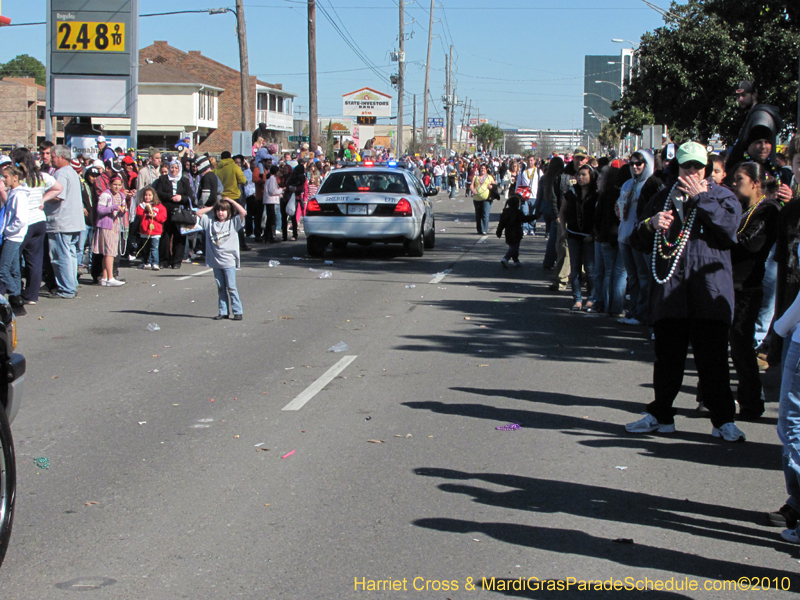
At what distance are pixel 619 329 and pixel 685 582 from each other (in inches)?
277

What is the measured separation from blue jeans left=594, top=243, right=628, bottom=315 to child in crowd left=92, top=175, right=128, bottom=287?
23.7 feet

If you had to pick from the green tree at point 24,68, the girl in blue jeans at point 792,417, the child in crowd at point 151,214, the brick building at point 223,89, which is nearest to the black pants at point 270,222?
the child in crowd at point 151,214

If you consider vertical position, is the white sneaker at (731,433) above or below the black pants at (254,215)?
below

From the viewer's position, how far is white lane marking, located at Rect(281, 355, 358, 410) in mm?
7430

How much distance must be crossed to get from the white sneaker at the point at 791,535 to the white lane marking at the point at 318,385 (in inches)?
148

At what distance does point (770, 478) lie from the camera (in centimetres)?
572

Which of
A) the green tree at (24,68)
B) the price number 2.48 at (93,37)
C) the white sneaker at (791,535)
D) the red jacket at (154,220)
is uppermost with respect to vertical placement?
the green tree at (24,68)

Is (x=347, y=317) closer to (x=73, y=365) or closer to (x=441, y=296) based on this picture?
(x=441, y=296)

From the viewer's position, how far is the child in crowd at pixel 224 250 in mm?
11094

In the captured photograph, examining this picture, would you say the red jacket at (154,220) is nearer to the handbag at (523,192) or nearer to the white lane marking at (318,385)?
the handbag at (523,192)

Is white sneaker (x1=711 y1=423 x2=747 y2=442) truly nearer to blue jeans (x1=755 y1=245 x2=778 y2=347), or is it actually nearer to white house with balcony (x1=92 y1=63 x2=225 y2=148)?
blue jeans (x1=755 y1=245 x2=778 y2=347)

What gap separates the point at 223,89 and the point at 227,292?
61.7 metres

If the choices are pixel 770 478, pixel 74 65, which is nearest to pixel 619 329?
pixel 770 478

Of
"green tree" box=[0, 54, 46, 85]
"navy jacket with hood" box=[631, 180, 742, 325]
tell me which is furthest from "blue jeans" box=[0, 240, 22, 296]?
"green tree" box=[0, 54, 46, 85]
